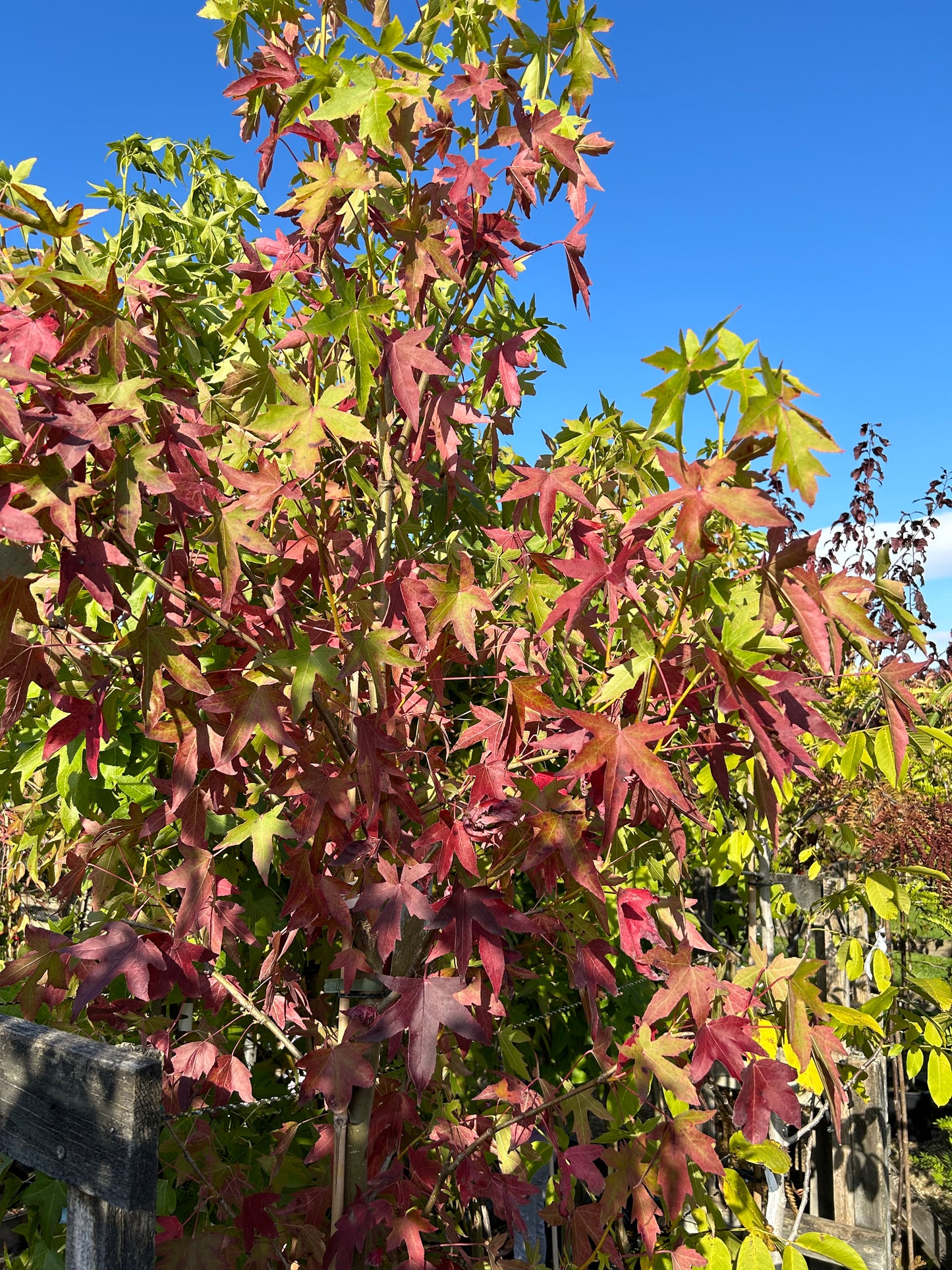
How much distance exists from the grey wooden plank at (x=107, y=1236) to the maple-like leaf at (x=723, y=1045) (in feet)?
2.73

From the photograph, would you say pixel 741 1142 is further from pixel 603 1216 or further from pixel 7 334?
pixel 7 334

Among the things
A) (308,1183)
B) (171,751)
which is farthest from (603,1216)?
(171,751)

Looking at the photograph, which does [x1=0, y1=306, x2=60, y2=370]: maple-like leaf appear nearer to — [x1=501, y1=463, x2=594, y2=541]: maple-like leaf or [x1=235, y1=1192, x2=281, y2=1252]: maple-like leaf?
[x1=501, y1=463, x2=594, y2=541]: maple-like leaf

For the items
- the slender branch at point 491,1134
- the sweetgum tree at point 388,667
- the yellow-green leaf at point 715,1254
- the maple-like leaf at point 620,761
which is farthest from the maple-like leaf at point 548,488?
the yellow-green leaf at point 715,1254

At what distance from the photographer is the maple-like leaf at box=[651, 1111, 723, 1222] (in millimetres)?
1507

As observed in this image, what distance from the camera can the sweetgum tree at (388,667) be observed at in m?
1.28

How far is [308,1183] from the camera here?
2023mm

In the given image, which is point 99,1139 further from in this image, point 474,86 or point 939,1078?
point 939,1078

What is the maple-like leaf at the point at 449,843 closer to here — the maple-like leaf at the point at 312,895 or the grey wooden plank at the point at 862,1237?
the maple-like leaf at the point at 312,895

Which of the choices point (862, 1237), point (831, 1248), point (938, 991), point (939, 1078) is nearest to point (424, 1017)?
point (831, 1248)

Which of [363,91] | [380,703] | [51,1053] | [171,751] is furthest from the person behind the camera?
[171,751]

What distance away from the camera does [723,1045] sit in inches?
57.6

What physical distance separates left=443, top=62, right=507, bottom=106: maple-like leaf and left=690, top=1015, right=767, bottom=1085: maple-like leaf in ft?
5.28

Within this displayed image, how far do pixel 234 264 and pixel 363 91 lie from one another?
481 mm
